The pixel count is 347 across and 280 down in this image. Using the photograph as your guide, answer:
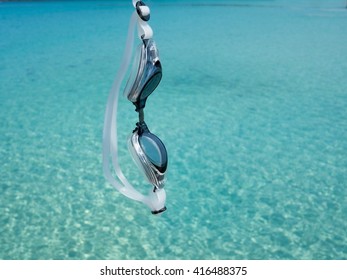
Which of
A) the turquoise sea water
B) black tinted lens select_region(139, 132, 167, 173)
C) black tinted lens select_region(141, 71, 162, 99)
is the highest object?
black tinted lens select_region(141, 71, 162, 99)

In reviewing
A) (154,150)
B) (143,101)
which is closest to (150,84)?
(143,101)

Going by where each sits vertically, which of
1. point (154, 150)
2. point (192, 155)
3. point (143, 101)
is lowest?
point (192, 155)

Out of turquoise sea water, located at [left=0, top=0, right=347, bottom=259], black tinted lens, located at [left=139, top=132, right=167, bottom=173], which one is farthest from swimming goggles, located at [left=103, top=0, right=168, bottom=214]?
turquoise sea water, located at [left=0, top=0, right=347, bottom=259]

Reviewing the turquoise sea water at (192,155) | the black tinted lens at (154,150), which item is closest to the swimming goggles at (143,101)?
the black tinted lens at (154,150)

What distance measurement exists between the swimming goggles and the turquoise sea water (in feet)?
4.25

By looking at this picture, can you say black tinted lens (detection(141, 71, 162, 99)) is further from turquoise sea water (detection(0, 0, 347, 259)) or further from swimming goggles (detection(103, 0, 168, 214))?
turquoise sea water (detection(0, 0, 347, 259))

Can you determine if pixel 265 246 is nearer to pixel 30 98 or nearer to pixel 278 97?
pixel 278 97

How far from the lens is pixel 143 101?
46.9 inches

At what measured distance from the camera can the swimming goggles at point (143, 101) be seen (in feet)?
3.73

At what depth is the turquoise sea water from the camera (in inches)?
101

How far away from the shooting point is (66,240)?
2.51 m

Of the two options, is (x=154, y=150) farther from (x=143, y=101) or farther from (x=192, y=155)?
(x=192, y=155)

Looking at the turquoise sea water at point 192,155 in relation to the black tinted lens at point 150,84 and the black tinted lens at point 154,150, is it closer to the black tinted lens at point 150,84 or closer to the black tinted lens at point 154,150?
the black tinted lens at point 154,150

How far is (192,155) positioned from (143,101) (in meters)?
2.51
